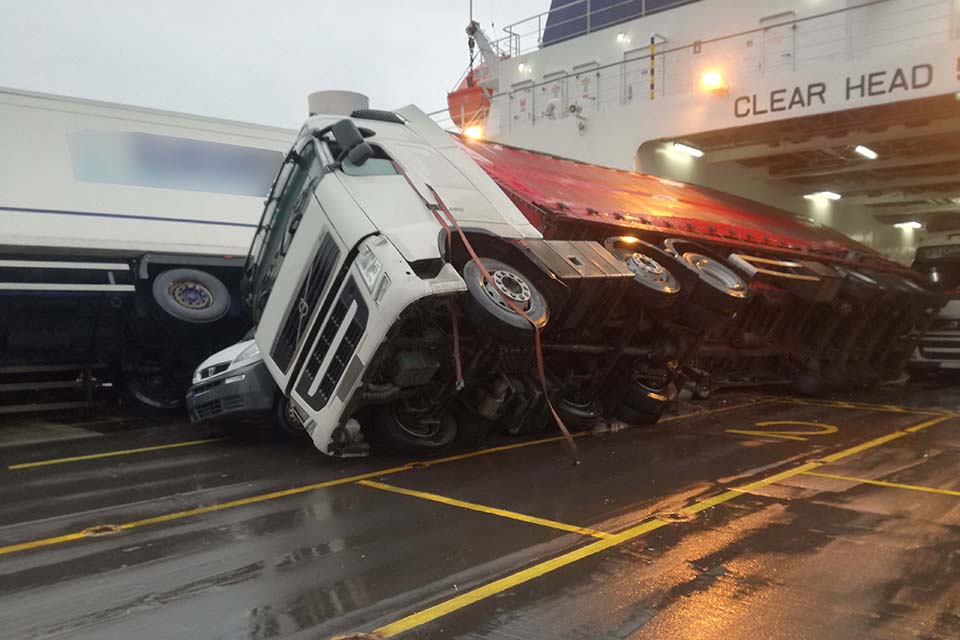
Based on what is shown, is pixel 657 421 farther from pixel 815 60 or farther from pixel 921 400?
pixel 815 60

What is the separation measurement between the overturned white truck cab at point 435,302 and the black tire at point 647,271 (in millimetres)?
22

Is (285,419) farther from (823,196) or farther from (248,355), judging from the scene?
(823,196)

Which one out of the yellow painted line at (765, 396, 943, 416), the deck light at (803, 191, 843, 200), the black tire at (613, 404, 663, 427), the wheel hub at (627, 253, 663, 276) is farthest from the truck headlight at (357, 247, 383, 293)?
the deck light at (803, 191, 843, 200)

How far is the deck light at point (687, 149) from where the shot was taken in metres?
14.7

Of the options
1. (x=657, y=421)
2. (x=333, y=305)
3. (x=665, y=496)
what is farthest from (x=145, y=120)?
(x=665, y=496)

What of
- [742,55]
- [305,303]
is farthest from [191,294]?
[742,55]

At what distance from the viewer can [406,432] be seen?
6.43m

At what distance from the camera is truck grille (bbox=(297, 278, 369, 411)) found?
574cm

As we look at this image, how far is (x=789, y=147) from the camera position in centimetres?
1425

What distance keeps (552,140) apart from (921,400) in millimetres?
8105

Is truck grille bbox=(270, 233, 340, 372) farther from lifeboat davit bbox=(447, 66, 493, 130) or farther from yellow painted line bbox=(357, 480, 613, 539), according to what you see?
lifeboat davit bbox=(447, 66, 493, 130)

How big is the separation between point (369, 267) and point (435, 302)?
1.97 ft

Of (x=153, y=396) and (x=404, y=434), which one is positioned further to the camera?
(x=153, y=396)

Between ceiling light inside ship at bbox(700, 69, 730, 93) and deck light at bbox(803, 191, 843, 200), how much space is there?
22.8ft
